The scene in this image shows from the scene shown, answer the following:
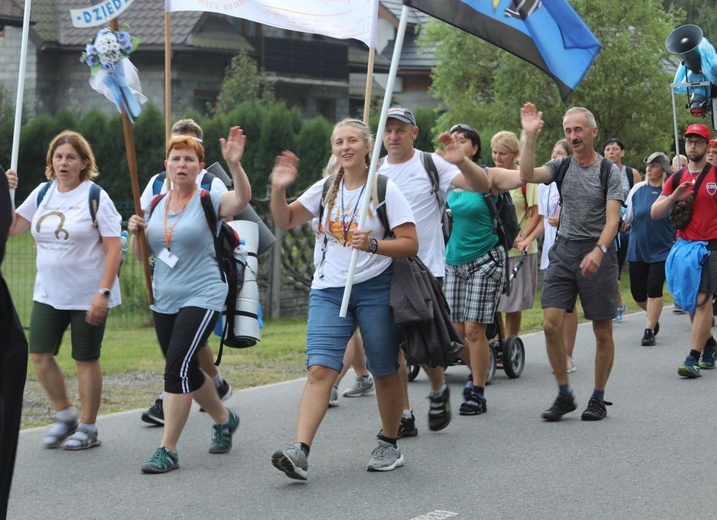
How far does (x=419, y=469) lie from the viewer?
265 inches

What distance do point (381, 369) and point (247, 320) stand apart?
1.04m

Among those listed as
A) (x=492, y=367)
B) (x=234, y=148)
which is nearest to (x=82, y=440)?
(x=234, y=148)

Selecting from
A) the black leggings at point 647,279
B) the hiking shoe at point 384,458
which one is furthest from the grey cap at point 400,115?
the black leggings at point 647,279

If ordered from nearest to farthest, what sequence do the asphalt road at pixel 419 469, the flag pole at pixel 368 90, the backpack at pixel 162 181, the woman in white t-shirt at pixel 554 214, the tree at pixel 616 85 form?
1. the asphalt road at pixel 419 469
2. the backpack at pixel 162 181
3. the flag pole at pixel 368 90
4. the woman in white t-shirt at pixel 554 214
5. the tree at pixel 616 85

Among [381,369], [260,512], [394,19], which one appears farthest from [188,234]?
[394,19]

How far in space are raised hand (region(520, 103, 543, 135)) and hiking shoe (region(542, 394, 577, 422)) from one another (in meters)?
1.88

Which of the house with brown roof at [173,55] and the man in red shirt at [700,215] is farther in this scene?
the house with brown roof at [173,55]

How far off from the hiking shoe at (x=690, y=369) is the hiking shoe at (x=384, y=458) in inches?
149

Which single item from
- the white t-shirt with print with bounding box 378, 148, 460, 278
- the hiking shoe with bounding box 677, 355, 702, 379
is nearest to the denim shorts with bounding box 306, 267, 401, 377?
the white t-shirt with print with bounding box 378, 148, 460, 278

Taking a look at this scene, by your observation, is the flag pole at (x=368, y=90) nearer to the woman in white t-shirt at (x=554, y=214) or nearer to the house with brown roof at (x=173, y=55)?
the woman in white t-shirt at (x=554, y=214)

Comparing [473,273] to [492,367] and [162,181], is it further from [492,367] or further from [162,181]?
[162,181]

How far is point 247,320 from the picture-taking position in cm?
722

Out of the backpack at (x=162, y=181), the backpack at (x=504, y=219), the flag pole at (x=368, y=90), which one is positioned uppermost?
the flag pole at (x=368, y=90)

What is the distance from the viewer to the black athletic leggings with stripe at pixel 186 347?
6.64 meters
